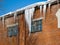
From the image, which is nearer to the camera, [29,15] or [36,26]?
[36,26]

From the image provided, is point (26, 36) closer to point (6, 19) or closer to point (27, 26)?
point (27, 26)

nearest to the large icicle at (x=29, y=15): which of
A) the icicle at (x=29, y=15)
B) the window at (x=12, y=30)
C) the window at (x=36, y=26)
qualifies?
the icicle at (x=29, y=15)

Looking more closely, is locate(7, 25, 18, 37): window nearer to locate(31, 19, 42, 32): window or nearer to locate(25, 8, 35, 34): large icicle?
locate(25, 8, 35, 34): large icicle

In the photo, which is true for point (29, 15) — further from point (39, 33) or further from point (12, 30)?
point (12, 30)

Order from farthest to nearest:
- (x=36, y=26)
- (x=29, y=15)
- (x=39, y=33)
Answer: (x=29, y=15)
(x=36, y=26)
(x=39, y=33)

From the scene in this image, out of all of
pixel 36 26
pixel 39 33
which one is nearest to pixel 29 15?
pixel 36 26

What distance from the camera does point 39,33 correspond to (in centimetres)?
300

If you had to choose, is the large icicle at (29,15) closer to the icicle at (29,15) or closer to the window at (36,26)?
the icicle at (29,15)

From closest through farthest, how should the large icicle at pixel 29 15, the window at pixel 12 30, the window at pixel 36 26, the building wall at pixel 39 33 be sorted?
the building wall at pixel 39 33 < the window at pixel 36 26 < the large icicle at pixel 29 15 < the window at pixel 12 30

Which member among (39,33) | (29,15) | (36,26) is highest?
(29,15)

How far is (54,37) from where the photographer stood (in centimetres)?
272

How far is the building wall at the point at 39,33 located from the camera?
2.74 m

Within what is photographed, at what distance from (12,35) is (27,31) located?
20.5 inches

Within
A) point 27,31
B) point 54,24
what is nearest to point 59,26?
point 54,24
